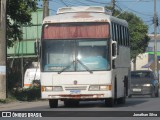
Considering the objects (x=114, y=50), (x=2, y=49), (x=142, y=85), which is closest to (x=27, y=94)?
(x=2, y=49)

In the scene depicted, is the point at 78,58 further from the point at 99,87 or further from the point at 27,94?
the point at 27,94

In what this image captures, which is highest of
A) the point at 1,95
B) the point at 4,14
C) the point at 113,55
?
the point at 4,14

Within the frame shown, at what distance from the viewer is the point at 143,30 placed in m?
73.1

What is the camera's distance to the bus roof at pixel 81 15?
26.1 metres

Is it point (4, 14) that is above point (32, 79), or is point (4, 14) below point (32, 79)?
above

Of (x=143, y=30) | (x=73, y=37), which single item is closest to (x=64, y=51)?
(x=73, y=37)

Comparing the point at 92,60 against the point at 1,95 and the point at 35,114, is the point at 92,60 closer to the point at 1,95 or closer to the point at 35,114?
the point at 1,95

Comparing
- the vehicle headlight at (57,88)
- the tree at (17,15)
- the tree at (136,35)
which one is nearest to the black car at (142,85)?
the tree at (17,15)

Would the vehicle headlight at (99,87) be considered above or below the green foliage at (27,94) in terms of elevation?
above

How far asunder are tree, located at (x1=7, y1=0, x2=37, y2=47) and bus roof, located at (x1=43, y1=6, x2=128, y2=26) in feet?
23.2

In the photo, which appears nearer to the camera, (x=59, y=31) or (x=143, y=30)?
(x=59, y=31)

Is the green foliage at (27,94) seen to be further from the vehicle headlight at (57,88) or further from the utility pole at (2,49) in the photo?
the vehicle headlight at (57,88)

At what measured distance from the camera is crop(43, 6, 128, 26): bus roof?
26109mm

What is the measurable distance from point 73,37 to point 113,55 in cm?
171
